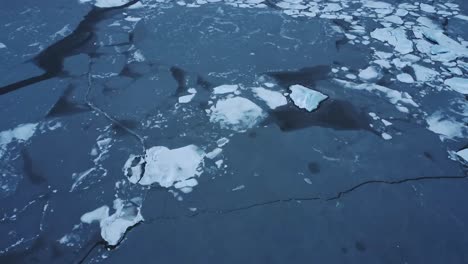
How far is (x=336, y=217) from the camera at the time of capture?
1771 millimetres

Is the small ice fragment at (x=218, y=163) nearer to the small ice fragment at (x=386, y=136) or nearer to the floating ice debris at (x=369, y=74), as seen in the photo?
the small ice fragment at (x=386, y=136)

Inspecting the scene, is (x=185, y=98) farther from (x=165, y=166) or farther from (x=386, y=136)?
(x=386, y=136)

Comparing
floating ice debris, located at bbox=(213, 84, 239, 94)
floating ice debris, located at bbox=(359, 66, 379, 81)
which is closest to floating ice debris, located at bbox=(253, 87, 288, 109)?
floating ice debris, located at bbox=(213, 84, 239, 94)

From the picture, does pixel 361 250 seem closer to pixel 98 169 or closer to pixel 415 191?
pixel 415 191

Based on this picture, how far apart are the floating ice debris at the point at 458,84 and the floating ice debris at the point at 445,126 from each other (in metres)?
0.43

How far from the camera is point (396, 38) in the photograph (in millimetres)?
3205

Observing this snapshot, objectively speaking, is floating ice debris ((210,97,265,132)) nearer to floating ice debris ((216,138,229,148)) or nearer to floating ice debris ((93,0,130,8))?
floating ice debris ((216,138,229,148))

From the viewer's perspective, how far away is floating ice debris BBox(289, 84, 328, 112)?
95.7 inches

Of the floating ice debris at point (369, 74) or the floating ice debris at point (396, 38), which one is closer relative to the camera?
the floating ice debris at point (369, 74)

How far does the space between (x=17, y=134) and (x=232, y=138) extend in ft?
4.80

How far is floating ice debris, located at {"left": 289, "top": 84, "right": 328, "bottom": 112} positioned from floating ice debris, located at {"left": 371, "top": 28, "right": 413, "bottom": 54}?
114 centimetres

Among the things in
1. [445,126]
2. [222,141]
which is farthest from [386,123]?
[222,141]

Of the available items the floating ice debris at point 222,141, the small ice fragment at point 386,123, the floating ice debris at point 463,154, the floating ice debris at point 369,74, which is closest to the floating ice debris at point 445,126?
the floating ice debris at point 463,154

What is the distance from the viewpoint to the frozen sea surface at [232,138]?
169 cm
